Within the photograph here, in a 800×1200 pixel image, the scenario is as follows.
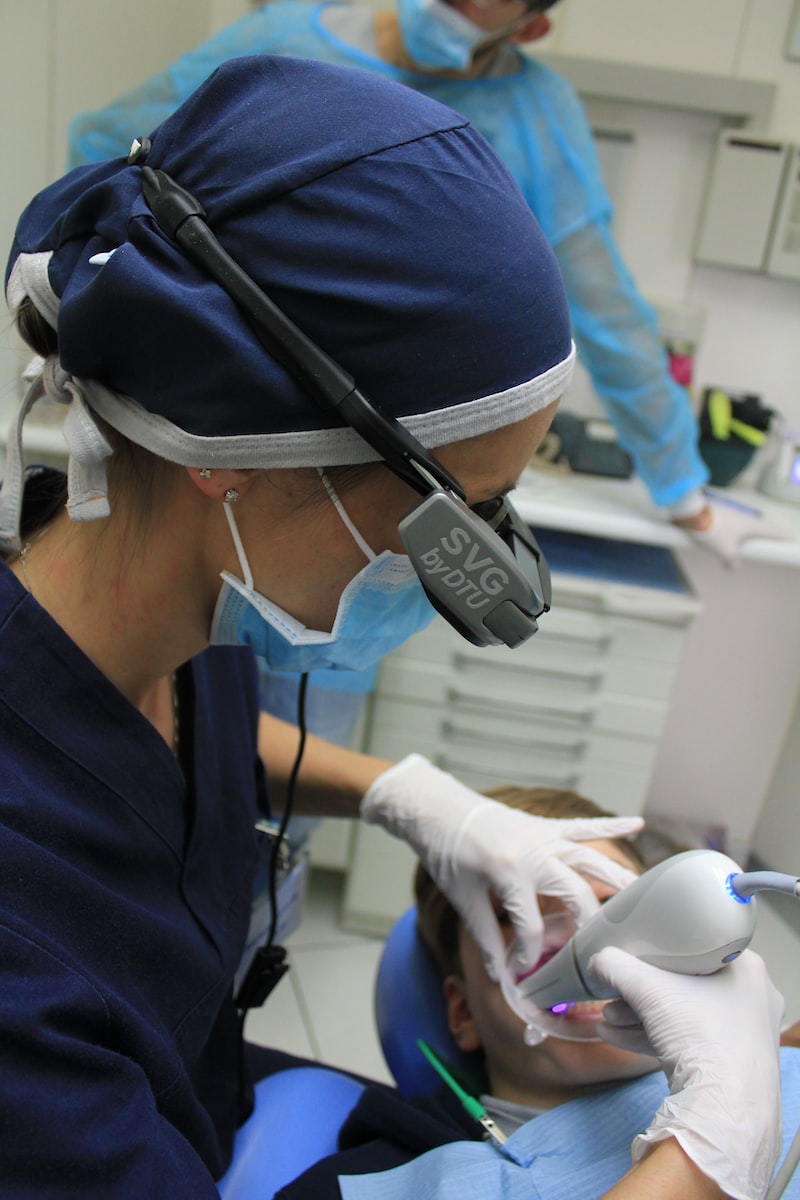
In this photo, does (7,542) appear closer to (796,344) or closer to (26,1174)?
(26,1174)

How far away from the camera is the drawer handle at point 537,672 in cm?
191

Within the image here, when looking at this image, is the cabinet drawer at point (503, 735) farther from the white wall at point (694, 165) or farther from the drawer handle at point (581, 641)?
the white wall at point (694, 165)

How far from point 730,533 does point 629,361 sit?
1.33 feet

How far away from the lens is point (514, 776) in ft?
6.55

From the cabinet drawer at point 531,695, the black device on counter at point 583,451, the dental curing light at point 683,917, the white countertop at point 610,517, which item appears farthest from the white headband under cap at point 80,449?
the black device on counter at point 583,451

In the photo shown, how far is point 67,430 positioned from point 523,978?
810mm

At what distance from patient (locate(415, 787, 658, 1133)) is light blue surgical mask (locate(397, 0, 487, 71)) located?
1303 millimetres

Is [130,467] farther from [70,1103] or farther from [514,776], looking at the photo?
[514,776]

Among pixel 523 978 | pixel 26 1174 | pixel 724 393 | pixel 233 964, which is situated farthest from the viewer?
pixel 724 393

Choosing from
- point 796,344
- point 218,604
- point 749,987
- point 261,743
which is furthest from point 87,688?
point 796,344

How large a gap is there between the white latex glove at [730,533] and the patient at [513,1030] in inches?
30.2

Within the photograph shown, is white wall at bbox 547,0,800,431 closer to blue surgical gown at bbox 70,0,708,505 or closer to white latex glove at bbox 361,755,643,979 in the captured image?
blue surgical gown at bbox 70,0,708,505

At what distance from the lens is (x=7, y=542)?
32.8 inches

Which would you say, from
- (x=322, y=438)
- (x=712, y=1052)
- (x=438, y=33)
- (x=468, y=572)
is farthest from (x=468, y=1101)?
(x=438, y=33)
